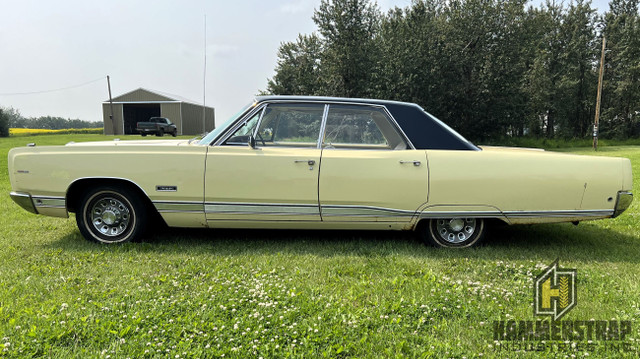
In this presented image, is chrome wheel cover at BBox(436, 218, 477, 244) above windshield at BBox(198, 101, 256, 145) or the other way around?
the other way around

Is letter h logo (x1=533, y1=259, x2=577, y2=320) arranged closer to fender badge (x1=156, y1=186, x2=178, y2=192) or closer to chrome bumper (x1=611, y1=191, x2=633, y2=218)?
chrome bumper (x1=611, y1=191, x2=633, y2=218)

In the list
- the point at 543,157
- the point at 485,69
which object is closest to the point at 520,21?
the point at 485,69

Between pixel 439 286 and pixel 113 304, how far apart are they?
2.35 m

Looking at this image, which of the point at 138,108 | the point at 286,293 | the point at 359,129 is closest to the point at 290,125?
the point at 359,129

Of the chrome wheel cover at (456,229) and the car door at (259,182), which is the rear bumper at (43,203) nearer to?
the car door at (259,182)

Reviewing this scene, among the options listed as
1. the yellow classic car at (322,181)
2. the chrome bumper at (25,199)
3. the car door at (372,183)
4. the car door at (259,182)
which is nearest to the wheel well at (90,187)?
the yellow classic car at (322,181)

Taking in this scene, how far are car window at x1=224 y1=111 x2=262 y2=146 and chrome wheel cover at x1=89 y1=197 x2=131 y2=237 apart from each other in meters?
1.27

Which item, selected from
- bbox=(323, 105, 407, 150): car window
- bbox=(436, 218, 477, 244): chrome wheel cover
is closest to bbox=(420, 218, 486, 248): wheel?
bbox=(436, 218, 477, 244): chrome wheel cover

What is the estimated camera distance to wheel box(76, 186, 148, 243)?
12.6 feet

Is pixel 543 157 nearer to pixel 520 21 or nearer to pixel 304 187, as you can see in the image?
pixel 304 187

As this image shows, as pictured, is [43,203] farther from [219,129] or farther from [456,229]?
[456,229]

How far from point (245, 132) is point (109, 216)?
1.61 metres

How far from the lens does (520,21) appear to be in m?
25.5

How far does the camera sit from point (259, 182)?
3.69 metres
